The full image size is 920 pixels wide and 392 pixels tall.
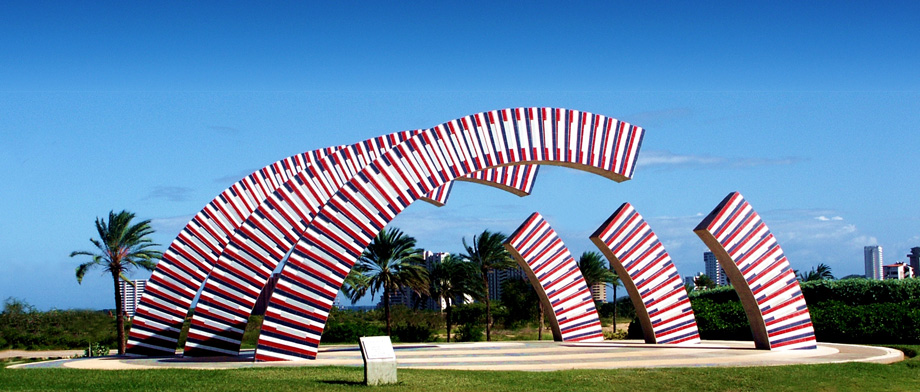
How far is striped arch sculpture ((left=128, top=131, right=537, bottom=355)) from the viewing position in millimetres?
20572

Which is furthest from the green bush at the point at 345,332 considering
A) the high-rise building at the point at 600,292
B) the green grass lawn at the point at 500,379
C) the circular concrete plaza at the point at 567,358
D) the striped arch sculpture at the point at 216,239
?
the high-rise building at the point at 600,292

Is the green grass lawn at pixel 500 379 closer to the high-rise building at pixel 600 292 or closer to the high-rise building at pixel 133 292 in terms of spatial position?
the high-rise building at pixel 133 292

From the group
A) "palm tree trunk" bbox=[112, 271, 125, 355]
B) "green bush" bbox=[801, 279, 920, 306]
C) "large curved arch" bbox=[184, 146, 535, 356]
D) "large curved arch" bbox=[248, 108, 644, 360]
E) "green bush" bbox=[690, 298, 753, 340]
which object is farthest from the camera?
"green bush" bbox=[801, 279, 920, 306]

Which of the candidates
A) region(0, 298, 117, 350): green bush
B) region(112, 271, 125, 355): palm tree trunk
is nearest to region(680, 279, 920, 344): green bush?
region(112, 271, 125, 355): palm tree trunk

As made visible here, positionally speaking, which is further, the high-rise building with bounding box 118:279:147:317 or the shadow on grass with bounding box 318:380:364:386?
the high-rise building with bounding box 118:279:147:317

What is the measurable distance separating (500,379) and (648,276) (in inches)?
407

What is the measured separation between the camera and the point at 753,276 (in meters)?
20.6

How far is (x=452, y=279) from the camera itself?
3872cm

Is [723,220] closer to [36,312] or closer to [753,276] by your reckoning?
[753,276]

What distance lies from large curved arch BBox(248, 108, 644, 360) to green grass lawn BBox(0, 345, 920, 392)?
1817 millimetres

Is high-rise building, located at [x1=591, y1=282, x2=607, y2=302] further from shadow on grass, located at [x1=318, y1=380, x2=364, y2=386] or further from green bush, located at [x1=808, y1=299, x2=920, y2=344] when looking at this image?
shadow on grass, located at [x1=318, y1=380, x2=364, y2=386]

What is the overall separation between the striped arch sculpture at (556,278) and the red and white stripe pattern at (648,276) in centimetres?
193

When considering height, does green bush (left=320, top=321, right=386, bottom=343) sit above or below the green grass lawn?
below

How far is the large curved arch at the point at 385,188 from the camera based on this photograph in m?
17.5
